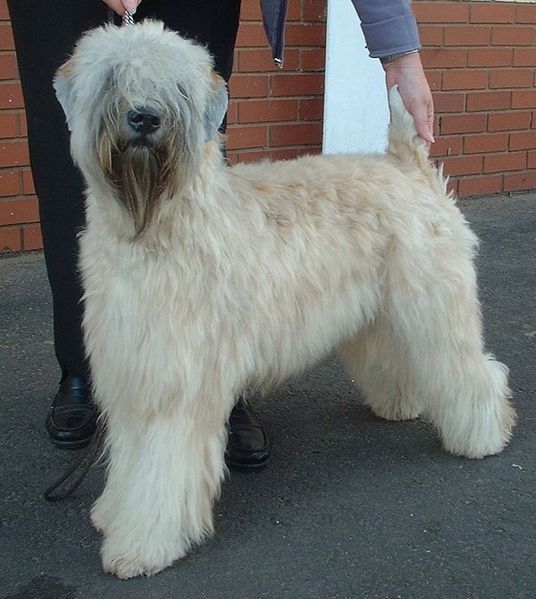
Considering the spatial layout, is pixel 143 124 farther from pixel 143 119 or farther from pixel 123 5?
pixel 123 5

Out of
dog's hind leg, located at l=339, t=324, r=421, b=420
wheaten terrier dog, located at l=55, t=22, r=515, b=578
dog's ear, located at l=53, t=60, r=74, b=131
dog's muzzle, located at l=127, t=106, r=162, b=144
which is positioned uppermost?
dog's ear, located at l=53, t=60, r=74, b=131

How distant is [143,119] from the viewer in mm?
1918

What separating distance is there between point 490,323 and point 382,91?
7.17 feet

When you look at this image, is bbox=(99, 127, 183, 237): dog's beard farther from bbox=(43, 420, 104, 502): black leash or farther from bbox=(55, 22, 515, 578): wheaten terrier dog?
bbox=(43, 420, 104, 502): black leash

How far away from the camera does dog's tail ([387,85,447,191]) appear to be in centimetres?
283

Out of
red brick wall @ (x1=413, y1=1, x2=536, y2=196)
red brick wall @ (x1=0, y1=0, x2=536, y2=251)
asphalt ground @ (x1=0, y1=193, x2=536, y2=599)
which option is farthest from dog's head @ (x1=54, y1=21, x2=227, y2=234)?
red brick wall @ (x1=413, y1=1, x2=536, y2=196)

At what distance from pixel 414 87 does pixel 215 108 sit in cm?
94

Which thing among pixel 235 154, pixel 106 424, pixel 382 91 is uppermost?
pixel 382 91

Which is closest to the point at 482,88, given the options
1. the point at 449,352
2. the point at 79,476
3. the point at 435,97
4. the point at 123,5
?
the point at 435,97

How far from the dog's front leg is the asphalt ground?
73 millimetres

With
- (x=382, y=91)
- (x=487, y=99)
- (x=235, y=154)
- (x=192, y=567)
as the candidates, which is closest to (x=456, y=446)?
(x=192, y=567)

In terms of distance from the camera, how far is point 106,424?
256 centimetres

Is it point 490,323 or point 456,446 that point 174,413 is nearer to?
point 456,446

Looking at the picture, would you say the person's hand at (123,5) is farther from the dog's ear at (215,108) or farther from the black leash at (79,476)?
the black leash at (79,476)
